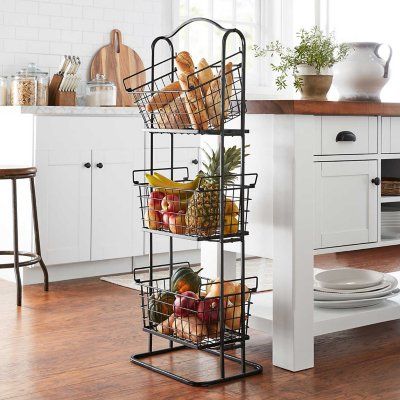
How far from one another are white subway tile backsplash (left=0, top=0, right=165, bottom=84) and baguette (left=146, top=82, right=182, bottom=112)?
7.94ft

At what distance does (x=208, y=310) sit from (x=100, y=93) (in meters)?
2.70

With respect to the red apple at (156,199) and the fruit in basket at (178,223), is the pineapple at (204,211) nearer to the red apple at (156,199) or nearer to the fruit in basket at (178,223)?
the fruit in basket at (178,223)

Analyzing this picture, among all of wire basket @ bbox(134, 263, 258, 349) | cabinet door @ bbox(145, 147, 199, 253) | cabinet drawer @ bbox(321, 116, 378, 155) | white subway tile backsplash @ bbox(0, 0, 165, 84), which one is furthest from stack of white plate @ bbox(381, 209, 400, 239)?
white subway tile backsplash @ bbox(0, 0, 165, 84)

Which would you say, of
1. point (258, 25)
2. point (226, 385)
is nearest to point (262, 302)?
point (226, 385)

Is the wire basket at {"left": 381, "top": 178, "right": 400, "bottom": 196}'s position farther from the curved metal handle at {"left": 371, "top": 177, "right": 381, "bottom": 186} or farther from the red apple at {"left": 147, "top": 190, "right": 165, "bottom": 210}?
the red apple at {"left": 147, "top": 190, "right": 165, "bottom": 210}

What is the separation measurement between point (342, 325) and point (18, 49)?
3021 millimetres

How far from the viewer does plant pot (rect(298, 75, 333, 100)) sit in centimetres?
346

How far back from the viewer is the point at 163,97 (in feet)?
10.4

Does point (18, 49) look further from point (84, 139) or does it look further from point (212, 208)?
point (212, 208)

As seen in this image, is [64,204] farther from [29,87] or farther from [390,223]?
[390,223]

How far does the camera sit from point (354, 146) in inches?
133

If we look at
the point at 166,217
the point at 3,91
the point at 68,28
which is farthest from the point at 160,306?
the point at 68,28

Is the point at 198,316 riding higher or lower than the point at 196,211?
lower

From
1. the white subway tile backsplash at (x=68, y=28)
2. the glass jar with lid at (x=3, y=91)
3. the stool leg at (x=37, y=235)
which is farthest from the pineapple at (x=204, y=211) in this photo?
the white subway tile backsplash at (x=68, y=28)
